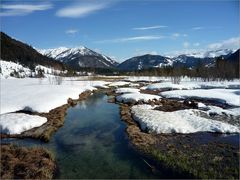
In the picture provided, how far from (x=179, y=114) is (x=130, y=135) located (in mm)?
9694

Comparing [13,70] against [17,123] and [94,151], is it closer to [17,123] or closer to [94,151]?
[17,123]

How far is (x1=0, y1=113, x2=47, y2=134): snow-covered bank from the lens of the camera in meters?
25.8

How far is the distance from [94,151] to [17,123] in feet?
32.9

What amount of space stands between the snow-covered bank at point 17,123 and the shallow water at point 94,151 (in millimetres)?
2271

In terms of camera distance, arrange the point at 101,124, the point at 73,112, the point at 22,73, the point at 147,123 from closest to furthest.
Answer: the point at 147,123 < the point at 101,124 < the point at 73,112 < the point at 22,73

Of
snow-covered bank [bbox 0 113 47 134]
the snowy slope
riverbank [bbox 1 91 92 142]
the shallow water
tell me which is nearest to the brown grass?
the shallow water

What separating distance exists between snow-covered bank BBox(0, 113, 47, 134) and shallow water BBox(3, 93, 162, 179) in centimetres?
227

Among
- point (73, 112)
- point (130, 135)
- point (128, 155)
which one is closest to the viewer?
point (128, 155)

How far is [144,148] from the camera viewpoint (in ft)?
70.7

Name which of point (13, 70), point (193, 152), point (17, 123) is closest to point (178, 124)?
point (193, 152)

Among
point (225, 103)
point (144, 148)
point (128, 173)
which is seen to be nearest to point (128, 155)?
point (144, 148)

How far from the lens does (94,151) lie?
68.7ft

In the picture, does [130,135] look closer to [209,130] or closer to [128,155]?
[128,155]

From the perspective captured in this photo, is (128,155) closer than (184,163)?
No
